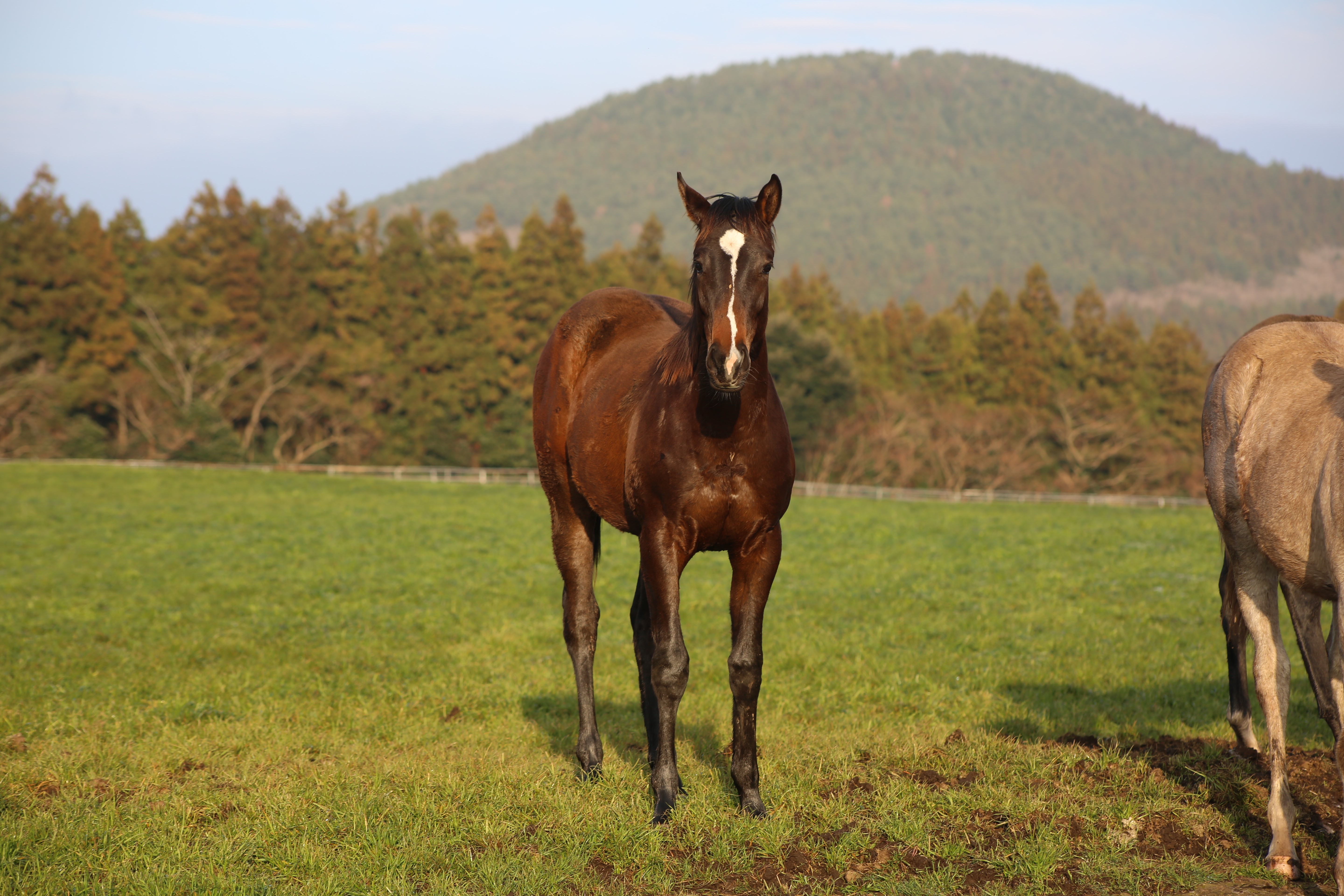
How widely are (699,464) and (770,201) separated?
4.67ft

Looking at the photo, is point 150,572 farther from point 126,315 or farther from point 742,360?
point 126,315

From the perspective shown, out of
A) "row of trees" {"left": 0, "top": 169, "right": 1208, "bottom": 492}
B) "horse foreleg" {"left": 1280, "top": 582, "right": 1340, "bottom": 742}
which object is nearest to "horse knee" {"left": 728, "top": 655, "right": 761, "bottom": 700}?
"horse foreleg" {"left": 1280, "top": 582, "right": 1340, "bottom": 742}

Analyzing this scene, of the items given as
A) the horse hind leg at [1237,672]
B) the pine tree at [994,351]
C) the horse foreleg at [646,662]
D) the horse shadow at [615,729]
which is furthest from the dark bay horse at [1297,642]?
the pine tree at [994,351]

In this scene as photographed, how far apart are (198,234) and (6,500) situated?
39818 mm

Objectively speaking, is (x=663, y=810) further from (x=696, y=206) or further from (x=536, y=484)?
(x=536, y=484)

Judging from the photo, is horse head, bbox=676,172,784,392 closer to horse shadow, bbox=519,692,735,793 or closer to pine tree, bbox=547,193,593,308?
horse shadow, bbox=519,692,735,793

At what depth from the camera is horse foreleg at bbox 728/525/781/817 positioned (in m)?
5.52

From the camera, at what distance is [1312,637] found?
5.35 metres

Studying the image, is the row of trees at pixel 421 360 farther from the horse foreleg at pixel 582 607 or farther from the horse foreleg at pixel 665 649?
the horse foreleg at pixel 665 649

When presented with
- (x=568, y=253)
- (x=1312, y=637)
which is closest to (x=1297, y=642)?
(x=1312, y=637)

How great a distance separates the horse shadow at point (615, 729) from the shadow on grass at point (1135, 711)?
2.28 m

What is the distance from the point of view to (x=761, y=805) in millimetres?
5488

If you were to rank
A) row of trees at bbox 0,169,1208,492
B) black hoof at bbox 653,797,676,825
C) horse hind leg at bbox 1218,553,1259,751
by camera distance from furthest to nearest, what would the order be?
row of trees at bbox 0,169,1208,492 < horse hind leg at bbox 1218,553,1259,751 < black hoof at bbox 653,797,676,825

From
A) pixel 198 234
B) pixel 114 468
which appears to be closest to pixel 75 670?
pixel 114 468
